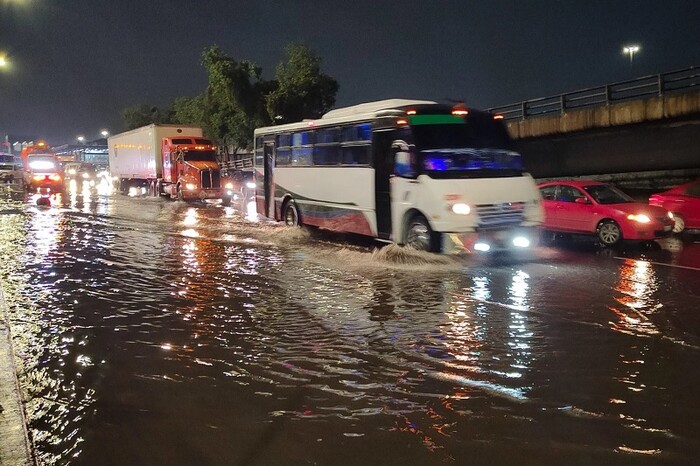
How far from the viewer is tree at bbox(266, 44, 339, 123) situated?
41.2 metres

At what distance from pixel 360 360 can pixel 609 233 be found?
9.98 metres

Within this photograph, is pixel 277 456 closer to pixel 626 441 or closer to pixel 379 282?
pixel 626 441

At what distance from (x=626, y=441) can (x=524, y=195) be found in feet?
27.0

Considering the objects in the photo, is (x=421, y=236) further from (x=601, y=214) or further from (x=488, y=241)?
(x=601, y=214)

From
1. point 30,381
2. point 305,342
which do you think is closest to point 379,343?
point 305,342

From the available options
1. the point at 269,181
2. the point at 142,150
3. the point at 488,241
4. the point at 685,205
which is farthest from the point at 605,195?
the point at 142,150

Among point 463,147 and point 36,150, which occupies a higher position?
point 36,150

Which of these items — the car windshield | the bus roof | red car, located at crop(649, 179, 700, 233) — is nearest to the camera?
the bus roof

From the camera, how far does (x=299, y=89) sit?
41.5 m

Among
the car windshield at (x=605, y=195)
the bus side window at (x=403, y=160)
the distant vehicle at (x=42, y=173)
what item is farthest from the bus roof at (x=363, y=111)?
the distant vehicle at (x=42, y=173)

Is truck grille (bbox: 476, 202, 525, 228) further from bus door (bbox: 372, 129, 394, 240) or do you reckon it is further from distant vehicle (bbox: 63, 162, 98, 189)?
distant vehicle (bbox: 63, 162, 98, 189)

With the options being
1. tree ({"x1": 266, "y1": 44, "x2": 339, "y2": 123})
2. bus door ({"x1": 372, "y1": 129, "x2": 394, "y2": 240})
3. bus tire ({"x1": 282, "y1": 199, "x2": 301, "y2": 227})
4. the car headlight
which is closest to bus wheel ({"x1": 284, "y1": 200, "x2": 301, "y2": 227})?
bus tire ({"x1": 282, "y1": 199, "x2": 301, "y2": 227})

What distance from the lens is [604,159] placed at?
23031 millimetres

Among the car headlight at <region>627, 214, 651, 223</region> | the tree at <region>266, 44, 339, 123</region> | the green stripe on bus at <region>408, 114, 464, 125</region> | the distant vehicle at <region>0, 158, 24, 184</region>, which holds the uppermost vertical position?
the tree at <region>266, 44, 339, 123</region>
